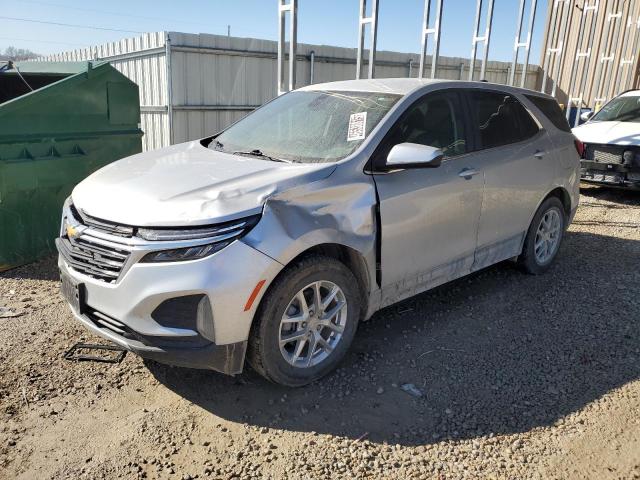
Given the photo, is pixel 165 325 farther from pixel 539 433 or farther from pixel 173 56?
pixel 173 56

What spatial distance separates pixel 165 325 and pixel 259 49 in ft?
29.5

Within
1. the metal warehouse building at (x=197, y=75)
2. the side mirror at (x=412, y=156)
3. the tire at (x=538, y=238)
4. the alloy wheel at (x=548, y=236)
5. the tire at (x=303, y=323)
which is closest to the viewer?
the tire at (x=303, y=323)

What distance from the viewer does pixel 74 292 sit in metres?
3.01

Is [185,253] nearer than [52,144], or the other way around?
[185,253]

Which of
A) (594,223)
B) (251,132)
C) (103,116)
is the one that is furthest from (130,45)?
(594,223)

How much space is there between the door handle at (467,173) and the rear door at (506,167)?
123mm

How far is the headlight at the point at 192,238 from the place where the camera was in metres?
2.68

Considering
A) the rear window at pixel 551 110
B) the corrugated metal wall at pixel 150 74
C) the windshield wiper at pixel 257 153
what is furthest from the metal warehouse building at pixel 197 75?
the rear window at pixel 551 110

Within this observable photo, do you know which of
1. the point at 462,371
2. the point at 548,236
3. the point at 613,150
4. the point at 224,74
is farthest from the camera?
the point at 224,74

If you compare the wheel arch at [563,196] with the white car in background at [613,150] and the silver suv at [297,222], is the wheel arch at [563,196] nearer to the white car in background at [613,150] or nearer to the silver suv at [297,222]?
the silver suv at [297,222]

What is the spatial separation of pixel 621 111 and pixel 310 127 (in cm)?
804

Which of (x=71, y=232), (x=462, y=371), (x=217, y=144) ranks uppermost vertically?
(x=217, y=144)

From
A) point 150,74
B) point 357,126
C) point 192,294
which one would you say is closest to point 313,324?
point 192,294

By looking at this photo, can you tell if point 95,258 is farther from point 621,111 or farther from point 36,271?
point 621,111
